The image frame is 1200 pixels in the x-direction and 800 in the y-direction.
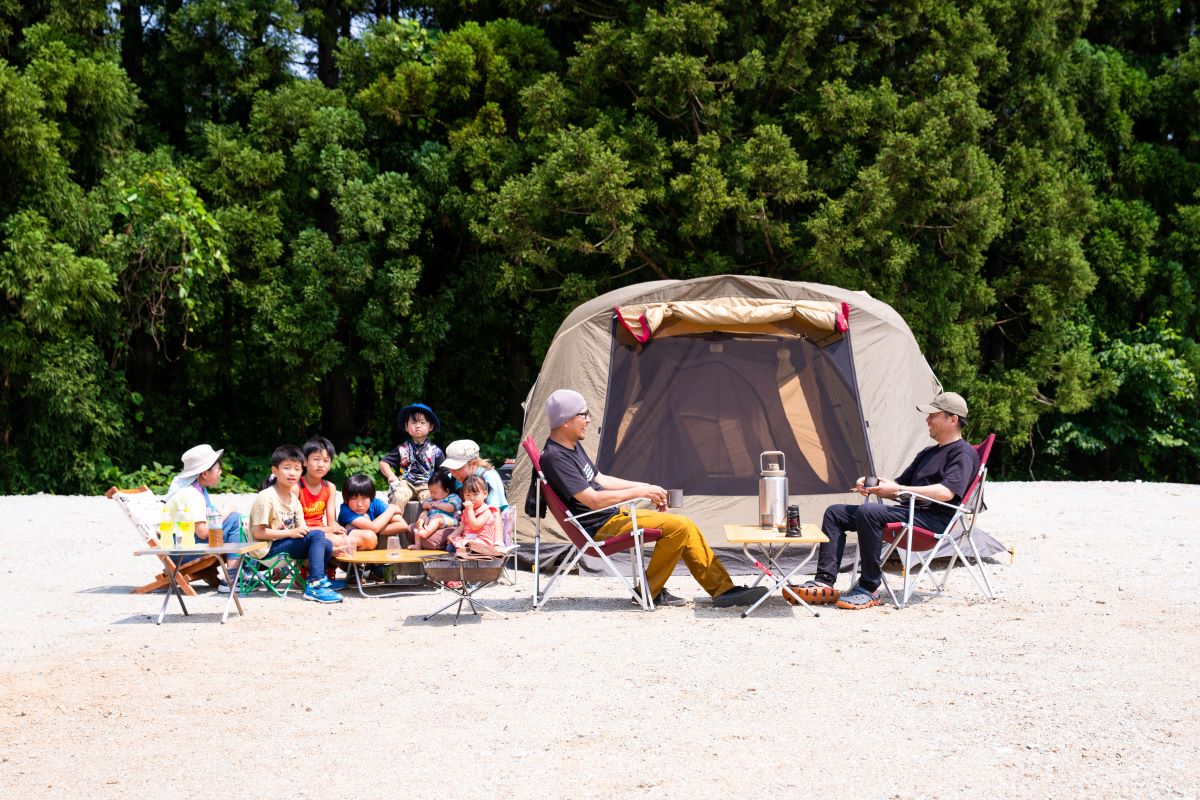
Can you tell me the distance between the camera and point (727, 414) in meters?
8.12

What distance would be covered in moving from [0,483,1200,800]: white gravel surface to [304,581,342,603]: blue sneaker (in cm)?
8

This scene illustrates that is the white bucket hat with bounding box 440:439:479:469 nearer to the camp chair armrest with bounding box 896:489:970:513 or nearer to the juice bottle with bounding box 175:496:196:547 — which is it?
the juice bottle with bounding box 175:496:196:547

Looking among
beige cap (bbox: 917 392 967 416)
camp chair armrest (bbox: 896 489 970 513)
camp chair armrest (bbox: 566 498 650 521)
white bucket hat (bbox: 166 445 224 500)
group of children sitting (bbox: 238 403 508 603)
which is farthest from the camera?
group of children sitting (bbox: 238 403 508 603)

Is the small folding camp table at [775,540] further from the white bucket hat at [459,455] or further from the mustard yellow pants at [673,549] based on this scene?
the white bucket hat at [459,455]

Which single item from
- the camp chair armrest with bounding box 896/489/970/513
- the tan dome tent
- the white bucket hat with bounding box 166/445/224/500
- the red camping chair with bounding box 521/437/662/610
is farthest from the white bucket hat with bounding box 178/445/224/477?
the camp chair armrest with bounding box 896/489/970/513

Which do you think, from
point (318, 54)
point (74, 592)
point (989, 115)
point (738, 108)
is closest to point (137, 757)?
point (74, 592)

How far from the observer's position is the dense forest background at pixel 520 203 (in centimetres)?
1208

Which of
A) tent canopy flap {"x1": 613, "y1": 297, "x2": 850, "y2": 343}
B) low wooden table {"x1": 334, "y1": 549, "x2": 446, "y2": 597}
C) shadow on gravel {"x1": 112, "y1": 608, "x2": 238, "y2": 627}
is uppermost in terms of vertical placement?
tent canopy flap {"x1": 613, "y1": 297, "x2": 850, "y2": 343}

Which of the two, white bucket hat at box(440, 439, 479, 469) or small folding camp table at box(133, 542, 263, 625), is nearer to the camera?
small folding camp table at box(133, 542, 263, 625)

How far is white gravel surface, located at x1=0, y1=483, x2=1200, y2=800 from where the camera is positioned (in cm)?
313

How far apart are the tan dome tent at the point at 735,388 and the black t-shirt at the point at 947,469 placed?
1.19 m

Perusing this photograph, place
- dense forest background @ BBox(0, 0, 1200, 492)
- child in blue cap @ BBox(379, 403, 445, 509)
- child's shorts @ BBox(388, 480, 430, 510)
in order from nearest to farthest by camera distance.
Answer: child's shorts @ BBox(388, 480, 430, 510) → child in blue cap @ BBox(379, 403, 445, 509) → dense forest background @ BBox(0, 0, 1200, 492)

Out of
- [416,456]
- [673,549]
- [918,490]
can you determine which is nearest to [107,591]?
[416,456]

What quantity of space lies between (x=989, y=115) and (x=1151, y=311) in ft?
14.3
